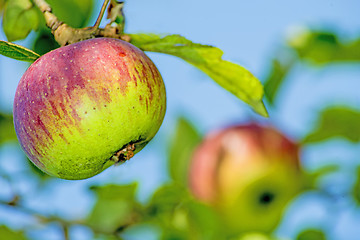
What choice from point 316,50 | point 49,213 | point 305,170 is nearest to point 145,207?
point 49,213

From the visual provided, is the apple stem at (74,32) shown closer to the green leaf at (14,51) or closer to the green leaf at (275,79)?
the green leaf at (14,51)

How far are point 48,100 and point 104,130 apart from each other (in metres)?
0.10

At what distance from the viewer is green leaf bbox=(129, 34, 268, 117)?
944mm

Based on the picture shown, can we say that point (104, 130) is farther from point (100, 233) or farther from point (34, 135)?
point (100, 233)

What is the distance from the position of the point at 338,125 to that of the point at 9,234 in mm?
1283

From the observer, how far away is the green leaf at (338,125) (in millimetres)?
2010

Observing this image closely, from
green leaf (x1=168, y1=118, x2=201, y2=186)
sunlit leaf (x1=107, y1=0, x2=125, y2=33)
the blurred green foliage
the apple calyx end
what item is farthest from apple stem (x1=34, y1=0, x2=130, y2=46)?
green leaf (x1=168, y1=118, x2=201, y2=186)

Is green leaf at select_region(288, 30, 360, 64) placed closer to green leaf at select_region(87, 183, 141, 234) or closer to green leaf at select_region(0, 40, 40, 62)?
green leaf at select_region(87, 183, 141, 234)

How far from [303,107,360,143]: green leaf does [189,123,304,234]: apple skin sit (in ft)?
0.66

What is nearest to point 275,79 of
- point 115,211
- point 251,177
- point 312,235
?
point 251,177

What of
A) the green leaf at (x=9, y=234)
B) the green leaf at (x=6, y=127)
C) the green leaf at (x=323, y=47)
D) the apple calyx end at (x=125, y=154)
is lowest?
the green leaf at (x=9, y=234)

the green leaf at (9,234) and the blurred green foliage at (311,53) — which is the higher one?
the blurred green foliage at (311,53)

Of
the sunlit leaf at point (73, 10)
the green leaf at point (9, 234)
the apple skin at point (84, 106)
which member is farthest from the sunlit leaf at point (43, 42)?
the green leaf at point (9, 234)

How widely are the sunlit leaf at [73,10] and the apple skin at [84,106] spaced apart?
0.35 metres
